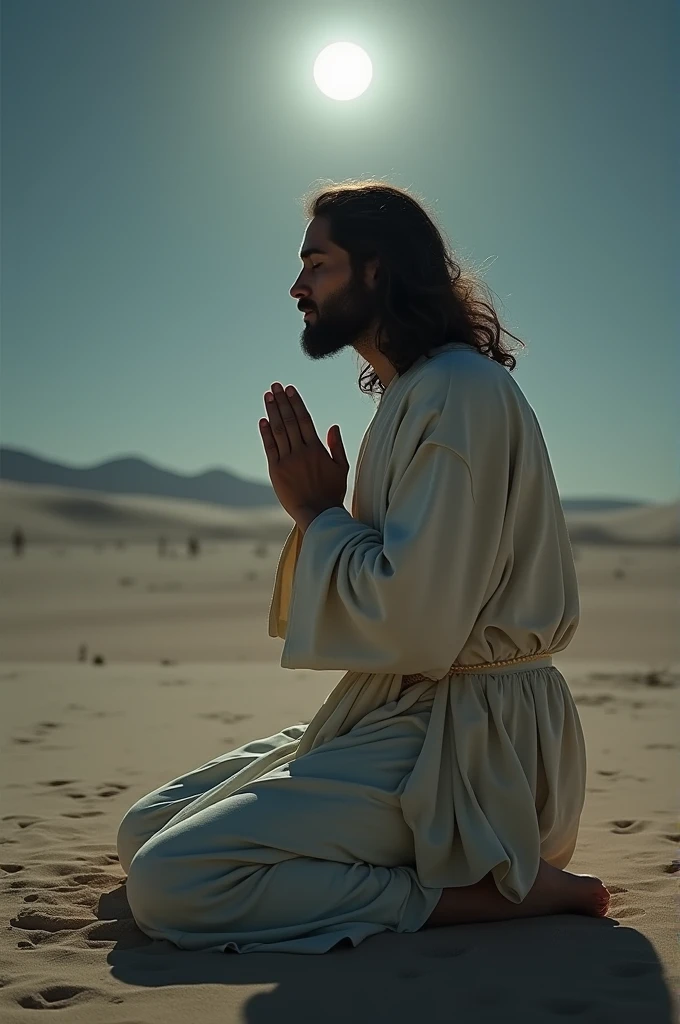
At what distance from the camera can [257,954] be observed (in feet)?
9.05

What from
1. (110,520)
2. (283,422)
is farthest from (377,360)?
(110,520)

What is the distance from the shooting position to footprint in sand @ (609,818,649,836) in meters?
4.31

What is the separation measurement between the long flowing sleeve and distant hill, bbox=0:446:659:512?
94453 millimetres

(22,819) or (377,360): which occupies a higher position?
(377,360)

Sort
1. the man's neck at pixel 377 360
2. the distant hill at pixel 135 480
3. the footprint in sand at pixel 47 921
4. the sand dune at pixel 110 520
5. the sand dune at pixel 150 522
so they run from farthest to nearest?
the distant hill at pixel 135 480
the sand dune at pixel 150 522
the sand dune at pixel 110 520
the man's neck at pixel 377 360
the footprint in sand at pixel 47 921

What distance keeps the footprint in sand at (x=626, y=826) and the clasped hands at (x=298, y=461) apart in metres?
1.94

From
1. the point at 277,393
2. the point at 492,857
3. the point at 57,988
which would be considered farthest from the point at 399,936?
the point at 277,393

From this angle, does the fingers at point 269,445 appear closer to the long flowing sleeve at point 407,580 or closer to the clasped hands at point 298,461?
the clasped hands at point 298,461

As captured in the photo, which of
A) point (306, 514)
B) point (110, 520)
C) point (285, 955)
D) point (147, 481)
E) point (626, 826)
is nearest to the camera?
point (285, 955)

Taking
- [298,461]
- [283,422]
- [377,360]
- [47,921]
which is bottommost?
[47,921]

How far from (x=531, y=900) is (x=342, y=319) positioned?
1.95 meters

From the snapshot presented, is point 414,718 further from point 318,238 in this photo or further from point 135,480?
point 135,480

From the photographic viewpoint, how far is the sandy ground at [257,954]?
2424 mm

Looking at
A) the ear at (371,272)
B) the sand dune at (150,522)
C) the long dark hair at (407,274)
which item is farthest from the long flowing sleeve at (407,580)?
the sand dune at (150,522)
